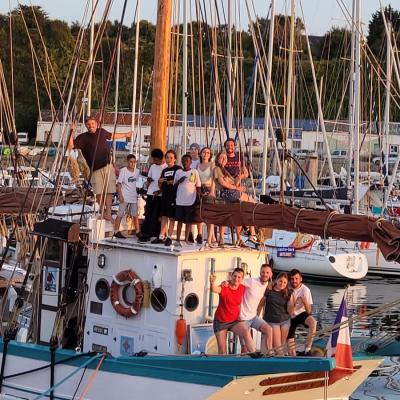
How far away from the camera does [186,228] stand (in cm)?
1744

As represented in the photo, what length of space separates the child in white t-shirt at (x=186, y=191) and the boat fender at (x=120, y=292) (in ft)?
4.03

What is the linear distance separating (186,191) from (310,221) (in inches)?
Result: 96.2

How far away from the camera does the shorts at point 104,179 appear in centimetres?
1794

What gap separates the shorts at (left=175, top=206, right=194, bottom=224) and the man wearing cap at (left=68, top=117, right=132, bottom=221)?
5.09 feet

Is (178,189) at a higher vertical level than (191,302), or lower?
higher

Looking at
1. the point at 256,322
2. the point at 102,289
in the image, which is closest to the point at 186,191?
the point at 102,289

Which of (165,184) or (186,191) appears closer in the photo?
(186,191)

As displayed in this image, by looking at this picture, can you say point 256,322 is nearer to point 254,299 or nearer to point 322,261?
point 254,299

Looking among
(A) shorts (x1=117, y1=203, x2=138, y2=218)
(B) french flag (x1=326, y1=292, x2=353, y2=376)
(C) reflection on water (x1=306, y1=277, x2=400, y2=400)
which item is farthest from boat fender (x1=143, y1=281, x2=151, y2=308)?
(C) reflection on water (x1=306, y1=277, x2=400, y2=400)

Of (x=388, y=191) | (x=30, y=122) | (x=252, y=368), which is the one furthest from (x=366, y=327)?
(x=30, y=122)

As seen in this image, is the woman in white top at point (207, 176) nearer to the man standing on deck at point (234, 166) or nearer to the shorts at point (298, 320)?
the man standing on deck at point (234, 166)

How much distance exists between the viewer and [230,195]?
17.2 meters

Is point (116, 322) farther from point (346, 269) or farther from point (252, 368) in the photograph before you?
point (346, 269)

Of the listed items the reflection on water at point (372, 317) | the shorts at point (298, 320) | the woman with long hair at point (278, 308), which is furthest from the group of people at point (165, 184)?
the reflection on water at point (372, 317)
